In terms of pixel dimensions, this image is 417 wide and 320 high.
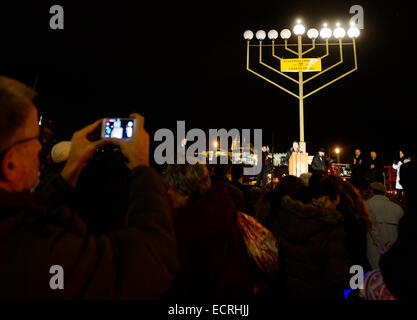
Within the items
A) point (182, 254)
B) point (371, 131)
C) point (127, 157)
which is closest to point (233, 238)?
point (182, 254)

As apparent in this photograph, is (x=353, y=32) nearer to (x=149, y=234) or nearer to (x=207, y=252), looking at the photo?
(x=207, y=252)

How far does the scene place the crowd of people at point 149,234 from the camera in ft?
2.19

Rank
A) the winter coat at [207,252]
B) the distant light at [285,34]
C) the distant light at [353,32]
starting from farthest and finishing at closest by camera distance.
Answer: the distant light at [285,34] → the distant light at [353,32] → the winter coat at [207,252]

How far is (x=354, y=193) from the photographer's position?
2.75 metres

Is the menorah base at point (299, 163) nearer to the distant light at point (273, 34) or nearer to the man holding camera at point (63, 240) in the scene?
the distant light at point (273, 34)

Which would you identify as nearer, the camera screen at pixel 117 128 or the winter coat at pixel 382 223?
the camera screen at pixel 117 128

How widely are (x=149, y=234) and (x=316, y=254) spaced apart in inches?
75.1

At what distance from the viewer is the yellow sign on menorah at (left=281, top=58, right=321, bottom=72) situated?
1020 cm

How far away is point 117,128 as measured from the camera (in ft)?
4.40

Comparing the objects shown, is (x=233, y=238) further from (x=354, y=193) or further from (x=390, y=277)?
(x=354, y=193)

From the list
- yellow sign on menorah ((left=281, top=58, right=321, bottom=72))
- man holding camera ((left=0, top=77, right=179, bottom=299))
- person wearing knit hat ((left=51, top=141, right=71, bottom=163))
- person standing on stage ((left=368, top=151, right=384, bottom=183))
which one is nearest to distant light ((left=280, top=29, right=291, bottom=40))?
yellow sign on menorah ((left=281, top=58, right=321, bottom=72))

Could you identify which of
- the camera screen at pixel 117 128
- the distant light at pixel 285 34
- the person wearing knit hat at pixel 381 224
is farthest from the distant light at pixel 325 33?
the camera screen at pixel 117 128

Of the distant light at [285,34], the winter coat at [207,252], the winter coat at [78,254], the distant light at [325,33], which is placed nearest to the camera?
the winter coat at [78,254]
